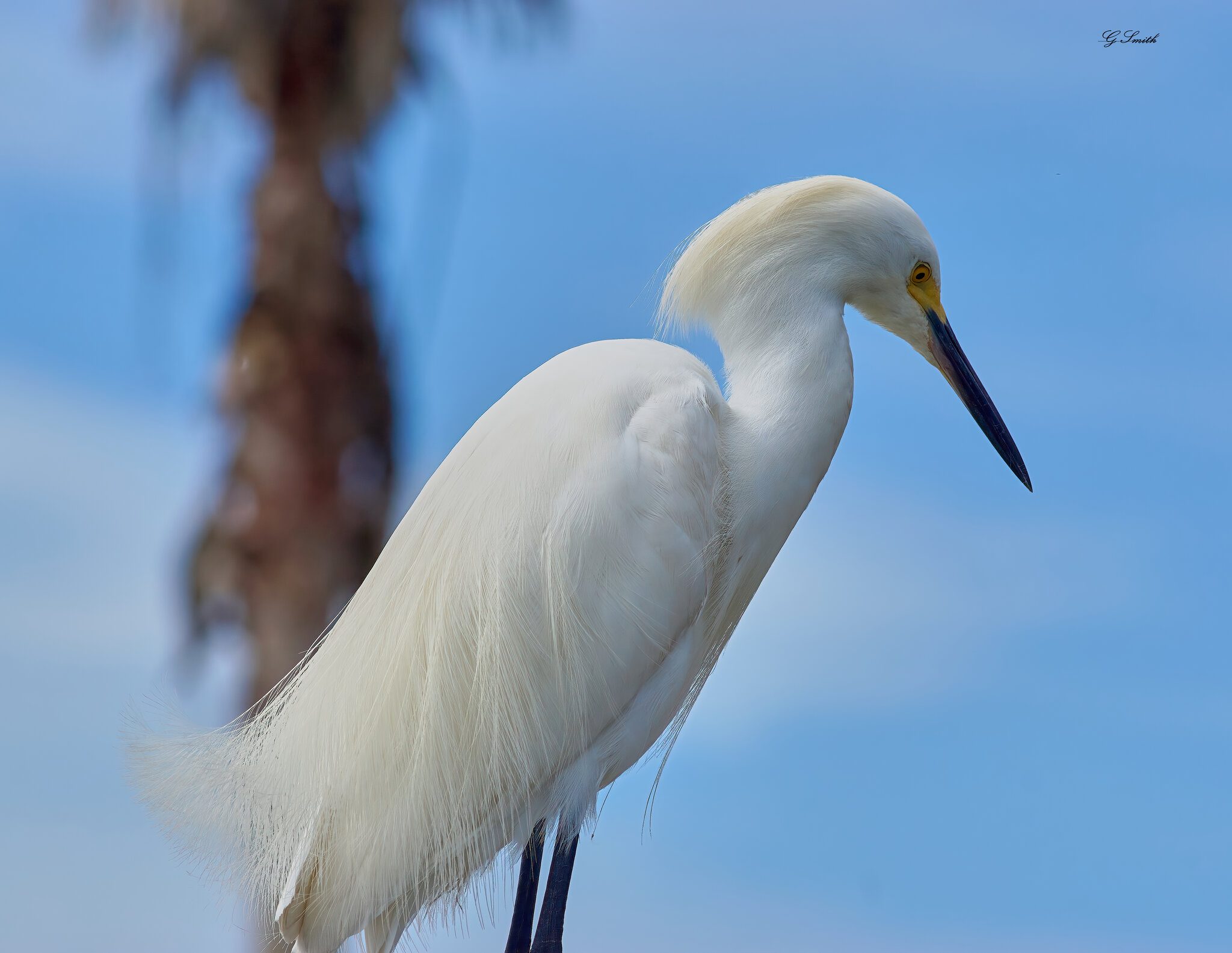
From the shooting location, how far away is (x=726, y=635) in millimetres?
2578

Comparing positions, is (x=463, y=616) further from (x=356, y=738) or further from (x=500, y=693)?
(x=356, y=738)

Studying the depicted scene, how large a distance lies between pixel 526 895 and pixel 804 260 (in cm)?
133

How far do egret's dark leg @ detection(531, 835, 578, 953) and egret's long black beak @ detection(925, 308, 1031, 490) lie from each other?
A: 122cm

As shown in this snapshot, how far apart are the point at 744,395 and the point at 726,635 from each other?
0.50 metres

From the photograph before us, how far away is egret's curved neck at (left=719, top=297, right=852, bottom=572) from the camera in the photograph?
2.40m

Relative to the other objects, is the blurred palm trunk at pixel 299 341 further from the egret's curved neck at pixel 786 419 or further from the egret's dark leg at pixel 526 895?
the egret's curved neck at pixel 786 419

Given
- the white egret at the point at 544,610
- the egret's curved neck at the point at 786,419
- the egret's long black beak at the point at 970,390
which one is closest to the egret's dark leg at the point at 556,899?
the white egret at the point at 544,610

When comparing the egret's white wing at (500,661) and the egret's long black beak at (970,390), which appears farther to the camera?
the egret's long black beak at (970,390)

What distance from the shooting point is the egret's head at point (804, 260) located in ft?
8.02

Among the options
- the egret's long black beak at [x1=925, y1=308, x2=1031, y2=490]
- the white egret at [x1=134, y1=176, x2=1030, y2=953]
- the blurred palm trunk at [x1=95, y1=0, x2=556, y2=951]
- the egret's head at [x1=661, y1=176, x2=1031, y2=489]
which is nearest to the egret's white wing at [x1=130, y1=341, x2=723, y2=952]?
the white egret at [x1=134, y1=176, x2=1030, y2=953]

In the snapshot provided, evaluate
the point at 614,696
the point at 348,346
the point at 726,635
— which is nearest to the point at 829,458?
the point at 726,635

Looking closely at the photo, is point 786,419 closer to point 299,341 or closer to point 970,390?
point 970,390

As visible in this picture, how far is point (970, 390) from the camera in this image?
8.73 feet

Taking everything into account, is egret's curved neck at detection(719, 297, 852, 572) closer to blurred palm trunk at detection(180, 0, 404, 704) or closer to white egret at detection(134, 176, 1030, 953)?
white egret at detection(134, 176, 1030, 953)
